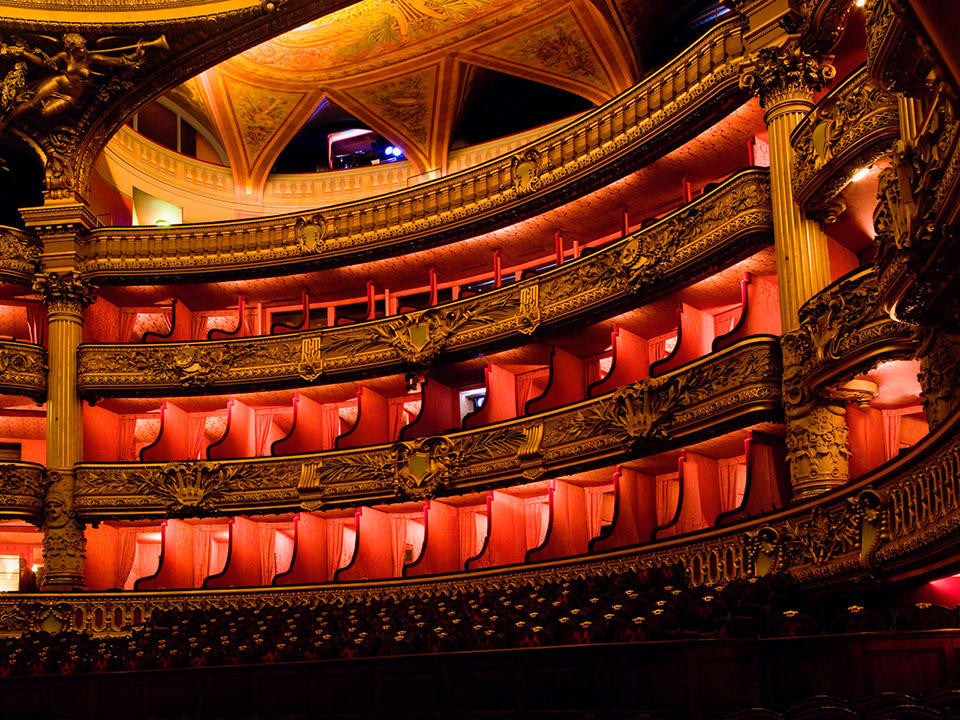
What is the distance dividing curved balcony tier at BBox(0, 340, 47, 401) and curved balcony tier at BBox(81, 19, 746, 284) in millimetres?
1692

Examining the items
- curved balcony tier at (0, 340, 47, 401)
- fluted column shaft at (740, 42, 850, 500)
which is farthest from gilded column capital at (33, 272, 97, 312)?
fluted column shaft at (740, 42, 850, 500)

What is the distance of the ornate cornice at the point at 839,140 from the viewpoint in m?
10.0

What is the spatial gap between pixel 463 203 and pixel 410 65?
4.53m

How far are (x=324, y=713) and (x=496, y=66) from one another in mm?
14400

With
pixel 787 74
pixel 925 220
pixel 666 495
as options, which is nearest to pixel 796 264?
pixel 787 74

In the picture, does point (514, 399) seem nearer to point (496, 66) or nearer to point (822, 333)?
point (496, 66)

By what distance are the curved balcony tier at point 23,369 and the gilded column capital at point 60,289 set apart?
0.83m

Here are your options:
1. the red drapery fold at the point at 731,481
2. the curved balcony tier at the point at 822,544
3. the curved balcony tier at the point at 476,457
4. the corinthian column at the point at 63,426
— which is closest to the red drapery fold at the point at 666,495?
the red drapery fold at the point at 731,481

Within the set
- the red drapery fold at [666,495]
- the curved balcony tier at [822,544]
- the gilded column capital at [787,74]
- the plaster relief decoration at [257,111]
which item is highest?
the plaster relief decoration at [257,111]

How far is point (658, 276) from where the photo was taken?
14305 mm

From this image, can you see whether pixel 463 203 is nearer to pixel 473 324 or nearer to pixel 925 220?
pixel 473 324

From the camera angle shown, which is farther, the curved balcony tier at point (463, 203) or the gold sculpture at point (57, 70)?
the gold sculpture at point (57, 70)

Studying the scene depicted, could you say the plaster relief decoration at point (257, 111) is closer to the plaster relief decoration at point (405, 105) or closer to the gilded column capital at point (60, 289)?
the plaster relief decoration at point (405, 105)

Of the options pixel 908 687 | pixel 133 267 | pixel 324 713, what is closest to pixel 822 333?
pixel 908 687
